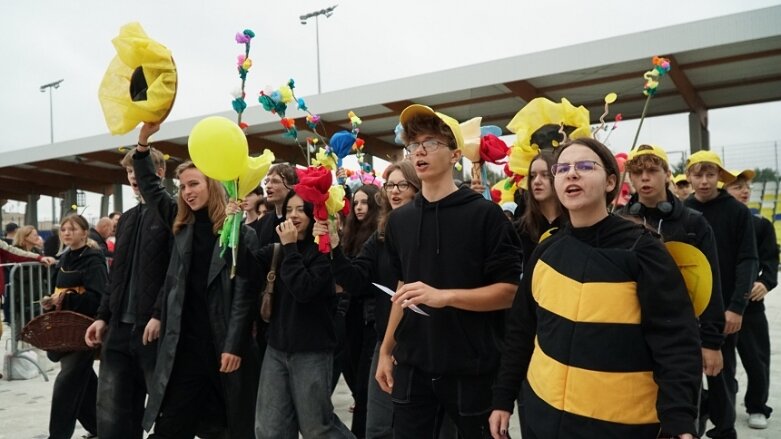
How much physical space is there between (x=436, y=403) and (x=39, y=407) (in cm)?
474

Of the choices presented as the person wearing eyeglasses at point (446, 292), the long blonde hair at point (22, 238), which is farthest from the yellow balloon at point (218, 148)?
the long blonde hair at point (22, 238)

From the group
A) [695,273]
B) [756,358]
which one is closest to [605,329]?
[695,273]

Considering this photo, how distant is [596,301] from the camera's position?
184 centimetres

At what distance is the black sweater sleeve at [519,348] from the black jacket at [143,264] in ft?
6.81

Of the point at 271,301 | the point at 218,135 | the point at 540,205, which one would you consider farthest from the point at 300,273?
the point at 540,205

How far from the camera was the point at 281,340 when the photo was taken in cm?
316

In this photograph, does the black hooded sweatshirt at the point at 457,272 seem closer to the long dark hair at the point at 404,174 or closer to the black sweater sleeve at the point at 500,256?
the black sweater sleeve at the point at 500,256

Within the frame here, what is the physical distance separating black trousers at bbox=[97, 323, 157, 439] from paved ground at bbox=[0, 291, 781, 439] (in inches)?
64.4

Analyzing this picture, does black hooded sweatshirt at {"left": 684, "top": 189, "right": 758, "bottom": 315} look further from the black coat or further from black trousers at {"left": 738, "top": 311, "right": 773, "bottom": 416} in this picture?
the black coat

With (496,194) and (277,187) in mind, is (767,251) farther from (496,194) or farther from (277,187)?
(277,187)

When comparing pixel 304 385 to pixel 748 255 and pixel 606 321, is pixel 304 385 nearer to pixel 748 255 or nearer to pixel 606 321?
pixel 606 321

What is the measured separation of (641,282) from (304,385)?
193 cm

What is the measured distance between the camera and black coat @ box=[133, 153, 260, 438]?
313cm

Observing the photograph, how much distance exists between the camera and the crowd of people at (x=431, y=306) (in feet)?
6.02
